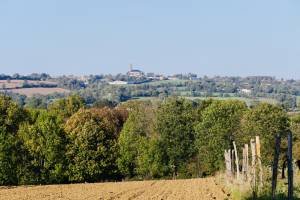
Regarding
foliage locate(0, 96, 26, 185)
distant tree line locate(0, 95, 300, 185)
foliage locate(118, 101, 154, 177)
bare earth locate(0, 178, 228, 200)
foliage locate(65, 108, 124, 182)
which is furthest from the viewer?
foliage locate(118, 101, 154, 177)

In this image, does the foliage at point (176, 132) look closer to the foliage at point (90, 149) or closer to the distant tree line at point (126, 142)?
the distant tree line at point (126, 142)

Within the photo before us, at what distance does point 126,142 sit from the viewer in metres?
95.9

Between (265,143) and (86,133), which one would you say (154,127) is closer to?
(86,133)

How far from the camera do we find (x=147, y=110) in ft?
376

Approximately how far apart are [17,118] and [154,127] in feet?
74.5

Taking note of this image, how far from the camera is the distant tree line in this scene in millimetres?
86688

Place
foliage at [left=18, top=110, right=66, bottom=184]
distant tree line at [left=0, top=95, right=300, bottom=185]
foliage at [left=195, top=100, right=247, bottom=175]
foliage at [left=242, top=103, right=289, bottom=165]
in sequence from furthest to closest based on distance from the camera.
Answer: foliage at [left=195, top=100, right=247, bottom=175]
distant tree line at [left=0, top=95, right=300, bottom=185]
foliage at [left=18, top=110, right=66, bottom=184]
foliage at [left=242, top=103, right=289, bottom=165]

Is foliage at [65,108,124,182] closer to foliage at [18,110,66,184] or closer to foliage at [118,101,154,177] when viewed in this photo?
foliage at [118,101,154,177]

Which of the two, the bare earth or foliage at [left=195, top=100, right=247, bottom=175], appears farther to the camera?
foliage at [left=195, top=100, right=247, bottom=175]

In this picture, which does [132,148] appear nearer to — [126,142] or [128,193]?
[126,142]

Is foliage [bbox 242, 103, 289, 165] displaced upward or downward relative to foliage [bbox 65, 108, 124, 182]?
upward

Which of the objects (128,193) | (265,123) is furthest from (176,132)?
(128,193)

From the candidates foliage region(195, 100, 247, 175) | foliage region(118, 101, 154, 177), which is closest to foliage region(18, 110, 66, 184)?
foliage region(118, 101, 154, 177)

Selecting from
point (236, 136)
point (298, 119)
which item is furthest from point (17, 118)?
point (298, 119)
